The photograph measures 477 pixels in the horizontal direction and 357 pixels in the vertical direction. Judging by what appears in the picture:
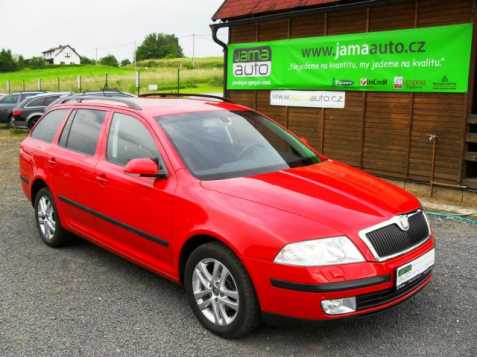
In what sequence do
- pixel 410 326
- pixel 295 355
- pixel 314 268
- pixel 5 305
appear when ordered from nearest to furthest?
1. pixel 314 268
2. pixel 295 355
3. pixel 410 326
4. pixel 5 305

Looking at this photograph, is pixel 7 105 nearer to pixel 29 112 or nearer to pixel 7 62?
pixel 29 112

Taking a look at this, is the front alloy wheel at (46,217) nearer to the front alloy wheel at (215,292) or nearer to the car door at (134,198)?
the car door at (134,198)

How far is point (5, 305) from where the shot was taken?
4.44 m

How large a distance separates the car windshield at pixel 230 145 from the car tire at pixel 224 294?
2.16 ft

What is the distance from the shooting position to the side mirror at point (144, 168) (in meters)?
4.12

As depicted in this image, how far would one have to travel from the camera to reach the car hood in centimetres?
354

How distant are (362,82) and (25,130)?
1589 cm

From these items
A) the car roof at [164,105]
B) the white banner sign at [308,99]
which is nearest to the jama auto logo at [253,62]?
the white banner sign at [308,99]

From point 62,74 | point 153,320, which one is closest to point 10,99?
point 153,320

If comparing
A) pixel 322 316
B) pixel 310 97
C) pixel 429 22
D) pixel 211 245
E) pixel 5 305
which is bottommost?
pixel 5 305

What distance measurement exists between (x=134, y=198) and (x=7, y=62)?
118 m

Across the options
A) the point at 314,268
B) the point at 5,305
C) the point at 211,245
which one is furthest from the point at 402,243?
the point at 5,305

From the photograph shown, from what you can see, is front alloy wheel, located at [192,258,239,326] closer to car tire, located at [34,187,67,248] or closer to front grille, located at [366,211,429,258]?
front grille, located at [366,211,429,258]

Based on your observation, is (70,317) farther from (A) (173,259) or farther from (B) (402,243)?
(B) (402,243)
